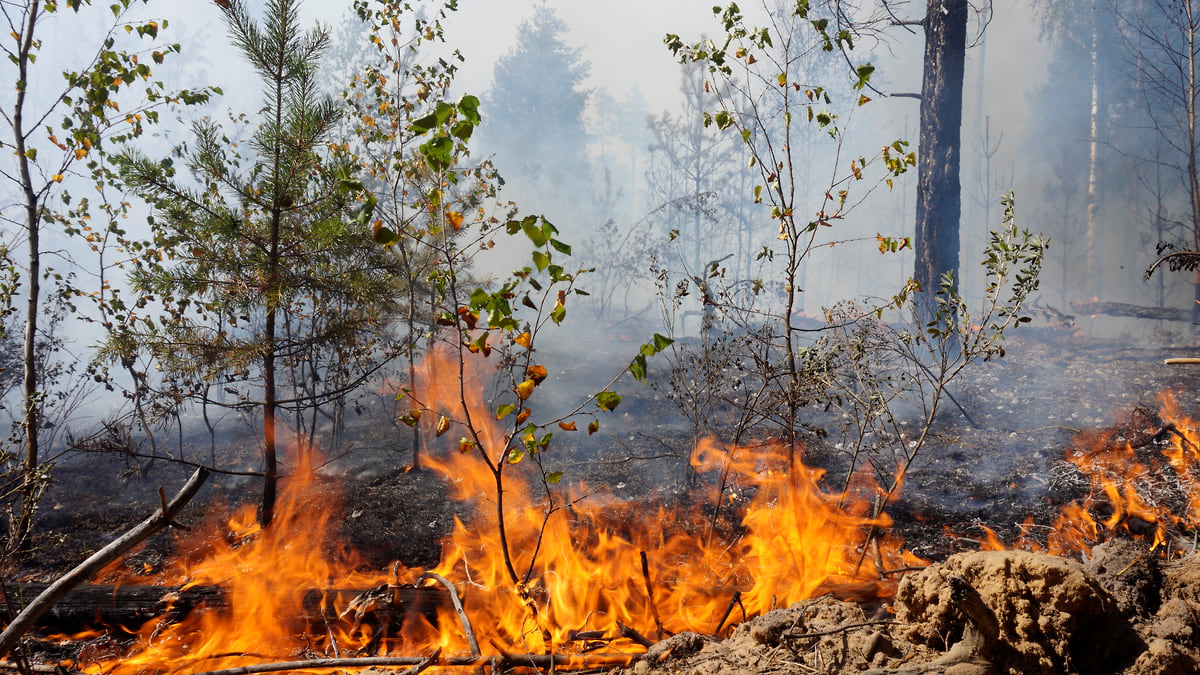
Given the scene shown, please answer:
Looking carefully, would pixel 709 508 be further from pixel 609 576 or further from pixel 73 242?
pixel 73 242

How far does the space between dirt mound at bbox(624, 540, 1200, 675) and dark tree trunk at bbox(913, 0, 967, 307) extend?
915 cm

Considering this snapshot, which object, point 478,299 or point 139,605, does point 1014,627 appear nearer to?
point 478,299

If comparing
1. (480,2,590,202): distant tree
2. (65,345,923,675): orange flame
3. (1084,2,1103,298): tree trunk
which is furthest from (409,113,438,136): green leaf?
(1084,2,1103,298): tree trunk

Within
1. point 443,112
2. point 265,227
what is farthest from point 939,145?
point 265,227

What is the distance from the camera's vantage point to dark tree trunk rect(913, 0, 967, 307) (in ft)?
32.5

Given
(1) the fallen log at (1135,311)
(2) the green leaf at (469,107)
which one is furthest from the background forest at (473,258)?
(1) the fallen log at (1135,311)

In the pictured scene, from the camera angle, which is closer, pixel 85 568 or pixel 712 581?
pixel 85 568

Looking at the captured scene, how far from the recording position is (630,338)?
23.1m

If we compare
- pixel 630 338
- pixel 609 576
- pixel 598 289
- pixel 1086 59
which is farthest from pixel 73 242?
pixel 1086 59

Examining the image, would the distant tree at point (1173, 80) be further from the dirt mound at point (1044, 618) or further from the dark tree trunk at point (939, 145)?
the dirt mound at point (1044, 618)

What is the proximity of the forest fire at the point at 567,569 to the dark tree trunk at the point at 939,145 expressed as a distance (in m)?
4.16

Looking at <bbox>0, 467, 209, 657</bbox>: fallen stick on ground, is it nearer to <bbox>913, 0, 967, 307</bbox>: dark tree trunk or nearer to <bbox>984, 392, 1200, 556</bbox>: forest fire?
<bbox>984, 392, 1200, 556</bbox>: forest fire

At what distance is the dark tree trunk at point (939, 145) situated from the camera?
9.91 metres

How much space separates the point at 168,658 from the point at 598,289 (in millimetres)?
27080
